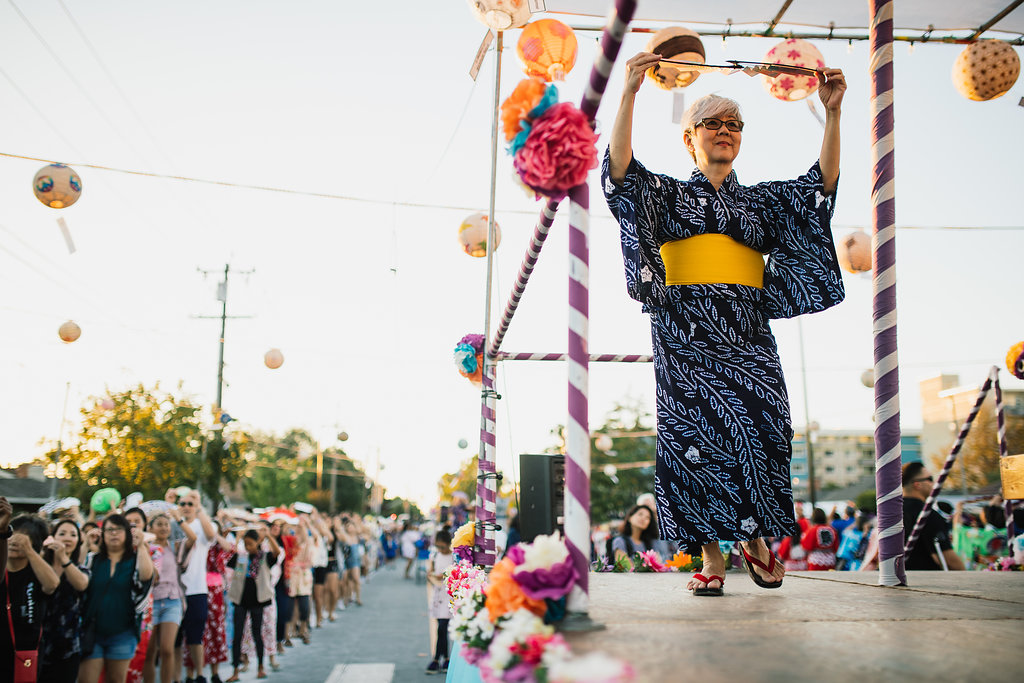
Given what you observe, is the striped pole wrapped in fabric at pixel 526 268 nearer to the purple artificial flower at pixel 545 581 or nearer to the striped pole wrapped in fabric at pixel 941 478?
the purple artificial flower at pixel 545 581

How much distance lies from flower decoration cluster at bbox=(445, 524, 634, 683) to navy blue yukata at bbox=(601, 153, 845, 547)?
0.95 meters

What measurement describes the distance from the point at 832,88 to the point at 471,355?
10.7ft

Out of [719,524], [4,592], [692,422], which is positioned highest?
[692,422]

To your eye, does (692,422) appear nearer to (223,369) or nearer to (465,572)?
(465,572)

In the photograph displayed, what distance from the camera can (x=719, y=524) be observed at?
2.95 metres

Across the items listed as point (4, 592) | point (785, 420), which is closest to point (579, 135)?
point (785, 420)

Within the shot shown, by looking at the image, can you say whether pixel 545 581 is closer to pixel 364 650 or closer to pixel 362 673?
pixel 362 673

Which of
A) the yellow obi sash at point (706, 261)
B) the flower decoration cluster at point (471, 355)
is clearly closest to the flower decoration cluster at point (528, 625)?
the yellow obi sash at point (706, 261)

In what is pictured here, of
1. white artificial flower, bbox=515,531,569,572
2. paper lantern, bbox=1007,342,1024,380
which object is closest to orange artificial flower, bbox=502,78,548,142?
white artificial flower, bbox=515,531,569,572

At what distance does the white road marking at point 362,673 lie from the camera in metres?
8.88

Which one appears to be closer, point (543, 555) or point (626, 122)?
point (543, 555)

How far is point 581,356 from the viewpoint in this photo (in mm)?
2248

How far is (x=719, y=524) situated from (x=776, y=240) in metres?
1.23

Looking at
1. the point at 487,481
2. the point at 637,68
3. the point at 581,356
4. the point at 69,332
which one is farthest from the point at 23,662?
the point at 69,332
